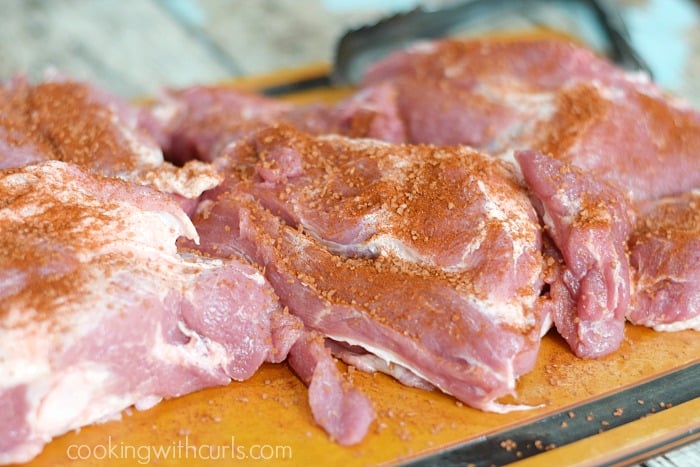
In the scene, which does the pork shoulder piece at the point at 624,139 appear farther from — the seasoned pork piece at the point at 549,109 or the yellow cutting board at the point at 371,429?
the yellow cutting board at the point at 371,429

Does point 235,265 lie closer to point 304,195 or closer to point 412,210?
point 304,195

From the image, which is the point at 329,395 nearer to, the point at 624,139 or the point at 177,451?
the point at 177,451

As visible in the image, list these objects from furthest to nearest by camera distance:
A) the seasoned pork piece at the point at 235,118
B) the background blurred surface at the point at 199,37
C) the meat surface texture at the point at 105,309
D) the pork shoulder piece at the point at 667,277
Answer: the background blurred surface at the point at 199,37, the seasoned pork piece at the point at 235,118, the pork shoulder piece at the point at 667,277, the meat surface texture at the point at 105,309

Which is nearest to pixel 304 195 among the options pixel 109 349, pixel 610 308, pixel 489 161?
pixel 489 161

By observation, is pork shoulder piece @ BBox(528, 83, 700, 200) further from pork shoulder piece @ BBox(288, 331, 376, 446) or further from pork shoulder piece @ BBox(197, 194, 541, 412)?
pork shoulder piece @ BBox(288, 331, 376, 446)

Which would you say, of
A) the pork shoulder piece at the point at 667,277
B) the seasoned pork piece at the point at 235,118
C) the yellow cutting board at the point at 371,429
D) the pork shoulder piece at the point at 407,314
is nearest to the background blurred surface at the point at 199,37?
the seasoned pork piece at the point at 235,118

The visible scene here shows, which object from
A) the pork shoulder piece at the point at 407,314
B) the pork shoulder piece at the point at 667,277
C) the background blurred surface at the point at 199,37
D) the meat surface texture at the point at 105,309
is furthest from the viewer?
the background blurred surface at the point at 199,37
